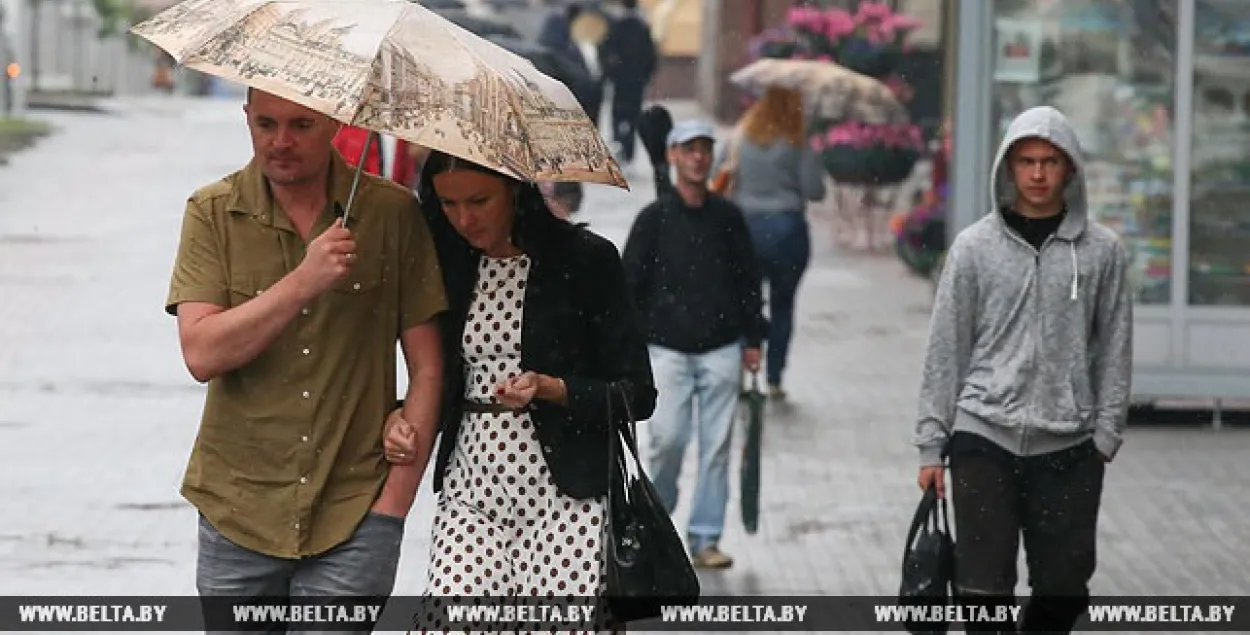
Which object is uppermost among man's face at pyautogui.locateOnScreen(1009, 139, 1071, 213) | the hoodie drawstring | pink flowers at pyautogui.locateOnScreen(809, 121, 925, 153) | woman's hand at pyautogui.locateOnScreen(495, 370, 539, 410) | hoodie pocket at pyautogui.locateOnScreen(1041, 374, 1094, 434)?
pink flowers at pyautogui.locateOnScreen(809, 121, 925, 153)

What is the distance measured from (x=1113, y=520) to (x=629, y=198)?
13880 millimetres

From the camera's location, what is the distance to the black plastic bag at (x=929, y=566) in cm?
671

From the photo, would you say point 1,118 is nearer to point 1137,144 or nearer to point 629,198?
point 629,198

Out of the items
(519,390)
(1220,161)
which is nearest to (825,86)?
(1220,161)

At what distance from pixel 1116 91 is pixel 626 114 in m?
14.8

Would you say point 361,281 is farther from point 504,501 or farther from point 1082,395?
point 1082,395

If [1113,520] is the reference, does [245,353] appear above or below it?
above

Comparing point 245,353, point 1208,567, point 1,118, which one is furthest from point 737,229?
point 1,118

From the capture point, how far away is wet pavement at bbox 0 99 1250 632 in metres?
9.16

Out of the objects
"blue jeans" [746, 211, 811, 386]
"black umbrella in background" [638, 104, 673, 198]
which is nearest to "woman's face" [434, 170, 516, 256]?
"black umbrella in background" [638, 104, 673, 198]

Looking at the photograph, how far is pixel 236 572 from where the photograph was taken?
503 cm

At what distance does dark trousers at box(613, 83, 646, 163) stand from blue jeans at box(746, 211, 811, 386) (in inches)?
518

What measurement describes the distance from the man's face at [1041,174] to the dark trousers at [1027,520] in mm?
625

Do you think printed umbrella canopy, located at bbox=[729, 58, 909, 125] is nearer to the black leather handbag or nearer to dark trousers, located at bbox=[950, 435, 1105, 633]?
dark trousers, located at bbox=[950, 435, 1105, 633]
